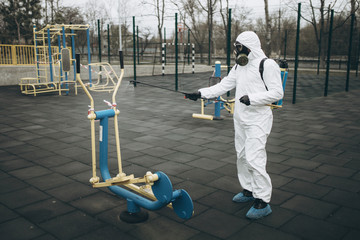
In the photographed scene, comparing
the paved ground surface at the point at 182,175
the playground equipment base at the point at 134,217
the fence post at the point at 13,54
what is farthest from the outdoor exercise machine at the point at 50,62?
the playground equipment base at the point at 134,217

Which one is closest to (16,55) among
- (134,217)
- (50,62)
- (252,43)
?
(50,62)

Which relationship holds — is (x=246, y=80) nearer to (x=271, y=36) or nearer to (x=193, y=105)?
(x=193, y=105)

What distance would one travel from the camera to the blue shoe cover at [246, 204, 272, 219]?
2994 millimetres

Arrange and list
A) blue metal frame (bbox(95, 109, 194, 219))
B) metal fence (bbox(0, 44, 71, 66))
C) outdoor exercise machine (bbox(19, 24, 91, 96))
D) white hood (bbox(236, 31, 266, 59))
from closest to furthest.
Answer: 1. blue metal frame (bbox(95, 109, 194, 219))
2. white hood (bbox(236, 31, 266, 59))
3. outdoor exercise machine (bbox(19, 24, 91, 96))
4. metal fence (bbox(0, 44, 71, 66))

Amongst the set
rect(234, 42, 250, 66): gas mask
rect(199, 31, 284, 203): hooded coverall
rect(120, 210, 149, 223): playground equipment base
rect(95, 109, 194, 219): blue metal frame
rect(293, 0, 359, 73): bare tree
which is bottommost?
rect(120, 210, 149, 223): playground equipment base

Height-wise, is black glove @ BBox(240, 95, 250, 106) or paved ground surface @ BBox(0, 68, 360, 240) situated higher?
black glove @ BBox(240, 95, 250, 106)

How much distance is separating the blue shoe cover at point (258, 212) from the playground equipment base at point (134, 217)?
92cm

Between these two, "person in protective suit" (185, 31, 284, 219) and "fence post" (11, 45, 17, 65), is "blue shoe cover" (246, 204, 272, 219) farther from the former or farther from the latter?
"fence post" (11, 45, 17, 65)

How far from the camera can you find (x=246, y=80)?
10.5ft

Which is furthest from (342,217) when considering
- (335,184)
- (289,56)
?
(289,56)

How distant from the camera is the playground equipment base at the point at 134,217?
2.97 meters

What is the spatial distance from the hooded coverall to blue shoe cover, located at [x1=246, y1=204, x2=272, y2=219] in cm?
8

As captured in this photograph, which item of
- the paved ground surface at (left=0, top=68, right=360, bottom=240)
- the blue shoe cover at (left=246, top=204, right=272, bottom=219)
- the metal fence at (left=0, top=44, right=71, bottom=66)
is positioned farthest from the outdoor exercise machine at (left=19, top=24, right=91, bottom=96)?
the blue shoe cover at (left=246, top=204, right=272, bottom=219)

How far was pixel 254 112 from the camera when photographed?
3.10 m
